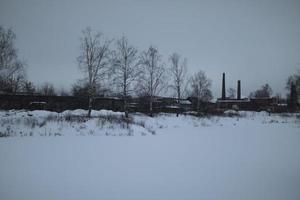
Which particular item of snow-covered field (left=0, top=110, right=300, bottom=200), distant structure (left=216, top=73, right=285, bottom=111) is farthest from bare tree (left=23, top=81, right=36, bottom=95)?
distant structure (left=216, top=73, right=285, bottom=111)

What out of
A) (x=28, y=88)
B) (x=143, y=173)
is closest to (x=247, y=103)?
(x=28, y=88)

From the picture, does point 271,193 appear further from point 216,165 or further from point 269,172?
point 216,165

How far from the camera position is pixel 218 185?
3.92 metres

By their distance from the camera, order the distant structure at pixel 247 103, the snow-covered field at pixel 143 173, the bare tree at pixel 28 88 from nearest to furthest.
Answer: the snow-covered field at pixel 143 173 → the bare tree at pixel 28 88 → the distant structure at pixel 247 103

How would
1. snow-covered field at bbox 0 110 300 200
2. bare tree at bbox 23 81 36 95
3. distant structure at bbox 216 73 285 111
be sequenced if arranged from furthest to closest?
1. distant structure at bbox 216 73 285 111
2. bare tree at bbox 23 81 36 95
3. snow-covered field at bbox 0 110 300 200

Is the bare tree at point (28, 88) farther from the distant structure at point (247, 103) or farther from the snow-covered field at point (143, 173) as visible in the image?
the distant structure at point (247, 103)

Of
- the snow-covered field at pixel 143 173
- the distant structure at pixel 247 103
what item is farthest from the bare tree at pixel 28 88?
the distant structure at pixel 247 103

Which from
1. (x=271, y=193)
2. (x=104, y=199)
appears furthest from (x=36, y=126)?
(x=271, y=193)

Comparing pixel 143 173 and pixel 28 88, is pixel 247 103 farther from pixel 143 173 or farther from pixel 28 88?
pixel 143 173

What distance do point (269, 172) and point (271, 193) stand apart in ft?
4.45

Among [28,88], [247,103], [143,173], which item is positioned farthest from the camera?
[247,103]

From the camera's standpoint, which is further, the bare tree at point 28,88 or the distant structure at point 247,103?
the distant structure at point 247,103

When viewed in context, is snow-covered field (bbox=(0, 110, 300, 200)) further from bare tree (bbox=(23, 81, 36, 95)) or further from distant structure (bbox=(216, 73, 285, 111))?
distant structure (bbox=(216, 73, 285, 111))

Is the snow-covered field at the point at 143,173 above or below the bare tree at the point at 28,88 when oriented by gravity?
below
